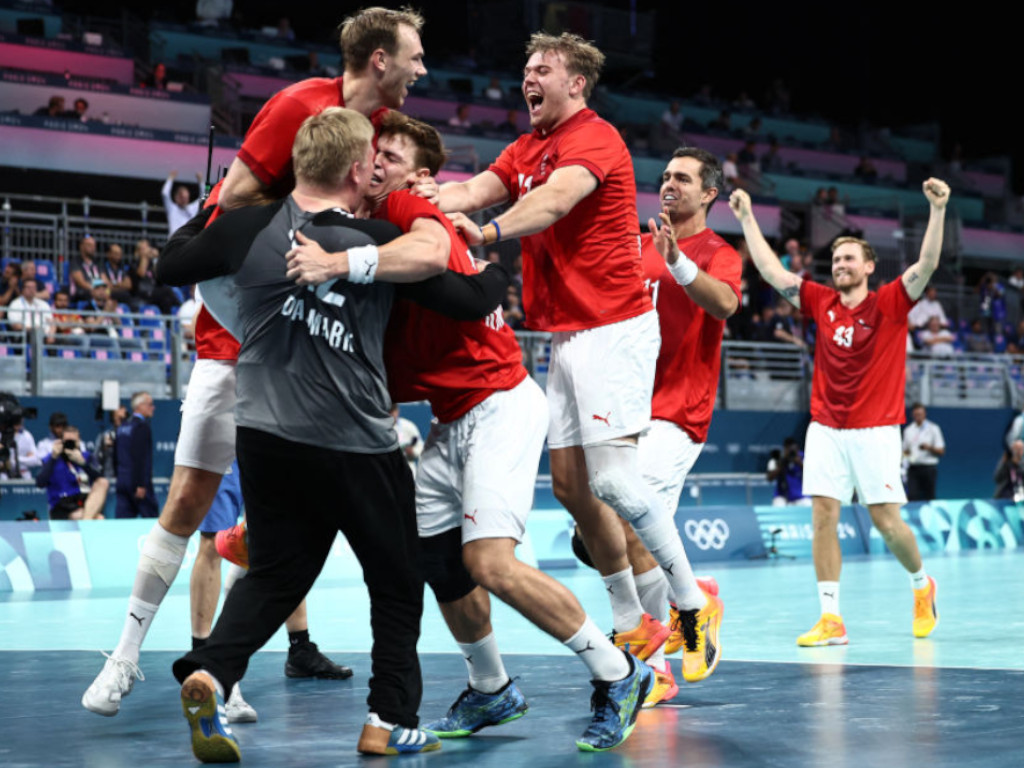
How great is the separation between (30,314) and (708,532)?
29.1ft

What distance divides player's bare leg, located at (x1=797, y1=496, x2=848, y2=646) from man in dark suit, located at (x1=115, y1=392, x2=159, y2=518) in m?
8.62

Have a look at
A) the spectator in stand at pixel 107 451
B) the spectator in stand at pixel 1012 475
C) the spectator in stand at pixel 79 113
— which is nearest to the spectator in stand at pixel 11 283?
the spectator in stand at pixel 107 451

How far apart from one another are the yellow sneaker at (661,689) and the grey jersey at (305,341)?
1.99 m

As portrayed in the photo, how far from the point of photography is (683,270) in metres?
6.28

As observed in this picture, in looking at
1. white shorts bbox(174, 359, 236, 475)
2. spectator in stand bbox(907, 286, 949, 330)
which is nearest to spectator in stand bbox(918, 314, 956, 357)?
spectator in stand bbox(907, 286, 949, 330)

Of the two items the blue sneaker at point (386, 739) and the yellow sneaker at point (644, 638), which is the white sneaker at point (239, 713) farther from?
the yellow sneaker at point (644, 638)

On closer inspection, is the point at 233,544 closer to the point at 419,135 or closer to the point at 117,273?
the point at 419,135

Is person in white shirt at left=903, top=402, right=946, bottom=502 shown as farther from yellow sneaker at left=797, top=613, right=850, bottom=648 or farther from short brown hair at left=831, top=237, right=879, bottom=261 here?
yellow sneaker at left=797, top=613, right=850, bottom=648

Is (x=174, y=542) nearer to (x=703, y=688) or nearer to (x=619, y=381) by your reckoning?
(x=619, y=381)

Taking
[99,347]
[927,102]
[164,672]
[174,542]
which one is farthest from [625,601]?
[927,102]

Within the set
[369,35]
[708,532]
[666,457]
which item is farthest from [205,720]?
[708,532]

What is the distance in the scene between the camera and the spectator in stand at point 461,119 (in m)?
26.8

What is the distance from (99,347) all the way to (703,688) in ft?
41.4

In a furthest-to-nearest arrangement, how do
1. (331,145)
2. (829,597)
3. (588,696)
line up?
1. (829,597)
2. (588,696)
3. (331,145)
